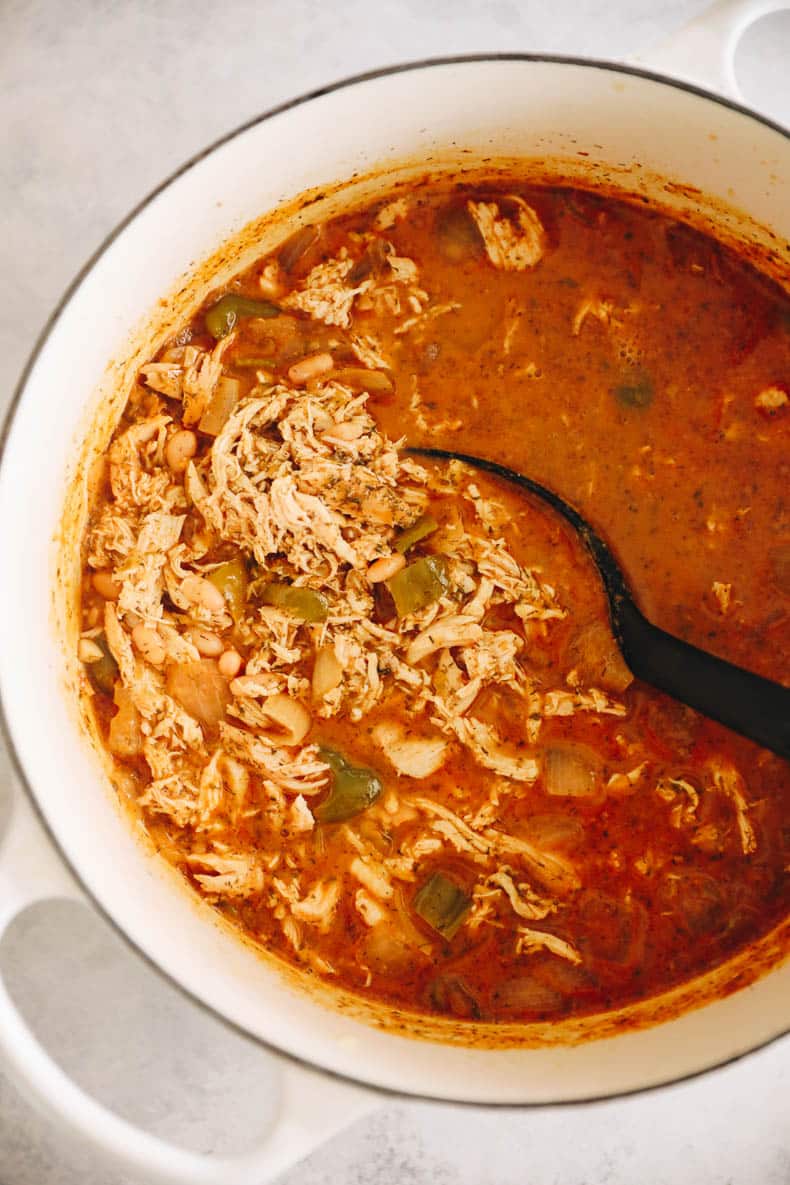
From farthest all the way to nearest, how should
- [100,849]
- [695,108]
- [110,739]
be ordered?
[110,739] < [100,849] < [695,108]

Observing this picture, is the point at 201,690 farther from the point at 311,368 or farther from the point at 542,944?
the point at 542,944

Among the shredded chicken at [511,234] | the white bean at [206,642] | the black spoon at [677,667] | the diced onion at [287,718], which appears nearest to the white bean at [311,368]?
the black spoon at [677,667]

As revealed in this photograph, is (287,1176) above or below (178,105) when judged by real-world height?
below

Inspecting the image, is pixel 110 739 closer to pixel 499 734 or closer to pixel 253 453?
pixel 253 453

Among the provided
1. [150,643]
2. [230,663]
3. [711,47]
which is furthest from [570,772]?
[711,47]

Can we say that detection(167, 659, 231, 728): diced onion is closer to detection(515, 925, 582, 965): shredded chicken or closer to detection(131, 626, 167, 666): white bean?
detection(131, 626, 167, 666): white bean

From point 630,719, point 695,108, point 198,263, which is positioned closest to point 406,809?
point 630,719

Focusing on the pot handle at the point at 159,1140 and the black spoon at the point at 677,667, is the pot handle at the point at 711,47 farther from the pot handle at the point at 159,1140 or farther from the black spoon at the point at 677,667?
the pot handle at the point at 159,1140

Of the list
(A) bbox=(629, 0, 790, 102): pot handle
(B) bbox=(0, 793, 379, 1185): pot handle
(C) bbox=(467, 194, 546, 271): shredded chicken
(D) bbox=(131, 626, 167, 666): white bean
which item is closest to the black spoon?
(C) bbox=(467, 194, 546, 271): shredded chicken
